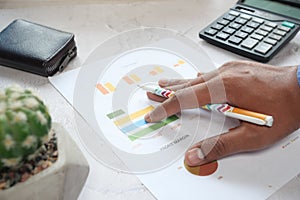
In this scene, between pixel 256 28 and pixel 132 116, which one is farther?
pixel 256 28

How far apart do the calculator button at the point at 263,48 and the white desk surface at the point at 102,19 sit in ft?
0.10

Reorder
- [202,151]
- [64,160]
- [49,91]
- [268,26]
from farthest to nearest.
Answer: [268,26]
[49,91]
[202,151]
[64,160]

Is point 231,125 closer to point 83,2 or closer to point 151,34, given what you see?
point 151,34

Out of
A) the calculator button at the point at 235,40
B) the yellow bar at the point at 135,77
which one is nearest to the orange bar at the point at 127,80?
the yellow bar at the point at 135,77

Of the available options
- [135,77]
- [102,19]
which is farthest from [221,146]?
[102,19]

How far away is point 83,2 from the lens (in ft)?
2.98

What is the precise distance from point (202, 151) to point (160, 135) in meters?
0.08

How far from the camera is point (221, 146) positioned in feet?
1.79

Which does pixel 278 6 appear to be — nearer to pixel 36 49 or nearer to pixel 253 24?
pixel 253 24

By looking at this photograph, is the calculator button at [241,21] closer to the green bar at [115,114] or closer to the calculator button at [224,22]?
the calculator button at [224,22]

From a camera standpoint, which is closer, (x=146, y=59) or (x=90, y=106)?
(x=90, y=106)

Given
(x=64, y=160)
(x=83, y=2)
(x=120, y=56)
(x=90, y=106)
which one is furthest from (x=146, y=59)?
(x=64, y=160)

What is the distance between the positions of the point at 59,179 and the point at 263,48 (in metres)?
0.49

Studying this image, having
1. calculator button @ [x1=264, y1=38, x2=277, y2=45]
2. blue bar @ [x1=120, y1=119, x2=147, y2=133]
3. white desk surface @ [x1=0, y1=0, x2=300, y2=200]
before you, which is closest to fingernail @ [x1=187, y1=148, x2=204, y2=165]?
blue bar @ [x1=120, y1=119, x2=147, y2=133]
